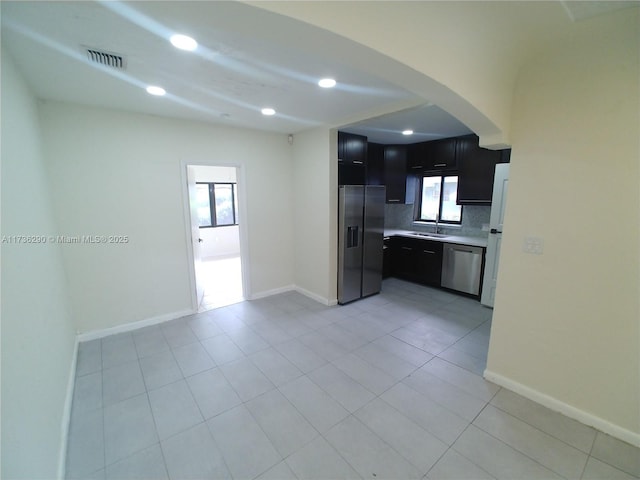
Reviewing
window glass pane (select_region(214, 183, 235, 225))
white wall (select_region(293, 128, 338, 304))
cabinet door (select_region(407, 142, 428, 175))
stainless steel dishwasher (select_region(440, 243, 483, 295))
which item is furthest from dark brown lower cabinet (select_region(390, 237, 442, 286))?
window glass pane (select_region(214, 183, 235, 225))

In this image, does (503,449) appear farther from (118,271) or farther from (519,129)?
(118,271)

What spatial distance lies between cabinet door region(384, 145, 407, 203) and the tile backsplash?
57cm

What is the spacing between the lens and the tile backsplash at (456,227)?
4.48m

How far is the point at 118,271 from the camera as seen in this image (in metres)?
3.11

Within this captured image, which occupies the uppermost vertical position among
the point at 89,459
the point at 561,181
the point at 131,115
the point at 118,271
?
the point at 131,115

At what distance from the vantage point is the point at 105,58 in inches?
70.9

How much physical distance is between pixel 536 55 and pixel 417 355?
2634mm

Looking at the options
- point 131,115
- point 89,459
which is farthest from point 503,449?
point 131,115

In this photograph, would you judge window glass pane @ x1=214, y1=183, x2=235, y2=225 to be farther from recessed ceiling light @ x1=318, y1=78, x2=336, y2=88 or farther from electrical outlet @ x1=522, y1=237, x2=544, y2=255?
electrical outlet @ x1=522, y1=237, x2=544, y2=255

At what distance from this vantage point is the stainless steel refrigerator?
3.75 m

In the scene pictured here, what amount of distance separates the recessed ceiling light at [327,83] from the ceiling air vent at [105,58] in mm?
1384

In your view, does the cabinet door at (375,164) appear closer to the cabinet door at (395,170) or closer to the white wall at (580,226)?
the cabinet door at (395,170)

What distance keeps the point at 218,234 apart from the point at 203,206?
80cm

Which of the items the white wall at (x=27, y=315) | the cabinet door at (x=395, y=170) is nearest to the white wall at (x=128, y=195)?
the white wall at (x=27, y=315)
